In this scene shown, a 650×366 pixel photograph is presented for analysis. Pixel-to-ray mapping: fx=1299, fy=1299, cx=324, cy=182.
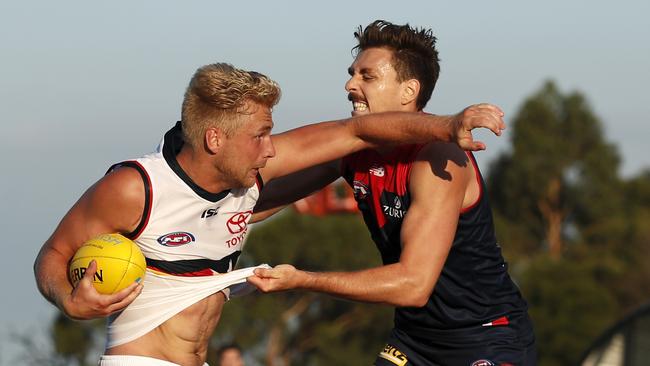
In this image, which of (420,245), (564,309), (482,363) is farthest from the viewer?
(564,309)

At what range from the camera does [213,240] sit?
310 inches

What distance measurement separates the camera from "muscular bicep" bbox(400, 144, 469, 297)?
7770 millimetres

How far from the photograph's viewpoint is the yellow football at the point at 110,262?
716 cm

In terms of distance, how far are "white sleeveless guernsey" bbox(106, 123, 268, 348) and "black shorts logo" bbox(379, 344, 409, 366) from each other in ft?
3.87

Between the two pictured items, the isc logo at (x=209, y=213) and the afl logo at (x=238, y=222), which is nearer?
the isc logo at (x=209, y=213)

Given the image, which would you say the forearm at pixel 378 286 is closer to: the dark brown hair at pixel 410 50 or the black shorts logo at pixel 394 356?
the black shorts logo at pixel 394 356

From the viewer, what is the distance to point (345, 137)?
8.09 metres

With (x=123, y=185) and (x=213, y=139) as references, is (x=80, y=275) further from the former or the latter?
(x=213, y=139)

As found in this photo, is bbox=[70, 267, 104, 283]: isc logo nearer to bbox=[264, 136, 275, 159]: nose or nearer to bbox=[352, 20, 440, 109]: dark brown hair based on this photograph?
bbox=[264, 136, 275, 159]: nose

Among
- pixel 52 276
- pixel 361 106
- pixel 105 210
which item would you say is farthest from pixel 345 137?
pixel 52 276

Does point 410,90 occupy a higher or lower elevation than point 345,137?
higher

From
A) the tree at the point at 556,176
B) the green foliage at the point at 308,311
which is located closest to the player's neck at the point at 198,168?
the green foliage at the point at 308,311

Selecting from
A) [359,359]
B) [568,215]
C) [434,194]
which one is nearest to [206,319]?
[434,194]

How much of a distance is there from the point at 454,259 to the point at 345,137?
1039mm
